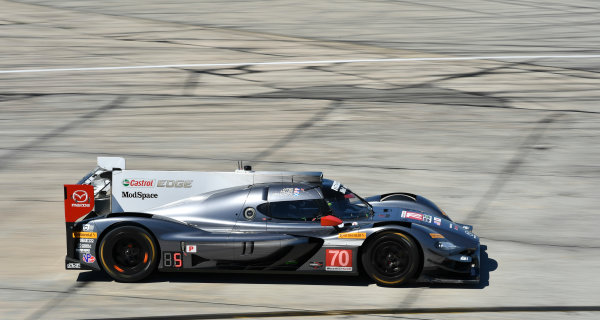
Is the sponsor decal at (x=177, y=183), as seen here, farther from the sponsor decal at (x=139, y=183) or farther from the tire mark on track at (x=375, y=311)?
the tire mark on track at (x=375, y=311)

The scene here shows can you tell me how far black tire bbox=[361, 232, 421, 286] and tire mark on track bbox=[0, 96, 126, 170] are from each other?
26.5 feet

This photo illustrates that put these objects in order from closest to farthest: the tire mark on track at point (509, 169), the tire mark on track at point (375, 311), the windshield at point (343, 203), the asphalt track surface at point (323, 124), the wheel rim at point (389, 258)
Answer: the tire mark on track at point (375, 311) < the asphalt track surface at point (323, 124) < the wheel rim at point (389, 258) < the windshield at point (343, 203) < the tire mark on track at point (509, 169)

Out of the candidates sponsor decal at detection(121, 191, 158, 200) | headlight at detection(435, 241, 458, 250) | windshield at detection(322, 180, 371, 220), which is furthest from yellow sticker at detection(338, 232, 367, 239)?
sponsor decal at detection(121, 191, 158, 200)

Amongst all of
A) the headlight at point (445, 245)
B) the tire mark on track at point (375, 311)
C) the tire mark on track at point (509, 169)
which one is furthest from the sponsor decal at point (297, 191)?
the tire mark on track at point (509, 169)

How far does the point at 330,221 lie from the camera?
30.1ft

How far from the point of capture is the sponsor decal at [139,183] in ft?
31.7

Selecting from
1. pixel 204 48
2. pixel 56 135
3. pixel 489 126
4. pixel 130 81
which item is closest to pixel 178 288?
pixel 56 135

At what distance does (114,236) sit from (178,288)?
3.01 ft

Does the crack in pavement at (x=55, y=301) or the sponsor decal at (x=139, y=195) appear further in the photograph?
the sponsor decal at (x=139, y=195)

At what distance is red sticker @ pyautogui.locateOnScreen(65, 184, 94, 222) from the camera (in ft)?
31.4

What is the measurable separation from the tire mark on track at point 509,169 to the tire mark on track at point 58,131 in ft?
26.6

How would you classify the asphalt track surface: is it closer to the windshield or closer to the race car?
the race car

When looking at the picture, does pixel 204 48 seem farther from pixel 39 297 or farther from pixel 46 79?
pixel 39 297

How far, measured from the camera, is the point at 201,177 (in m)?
9.65
